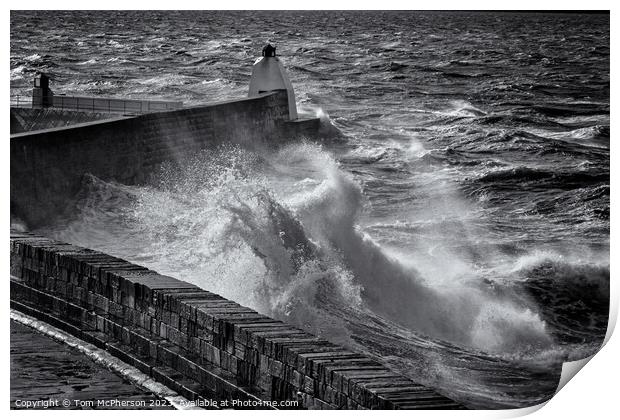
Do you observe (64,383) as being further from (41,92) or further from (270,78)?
(270,78)

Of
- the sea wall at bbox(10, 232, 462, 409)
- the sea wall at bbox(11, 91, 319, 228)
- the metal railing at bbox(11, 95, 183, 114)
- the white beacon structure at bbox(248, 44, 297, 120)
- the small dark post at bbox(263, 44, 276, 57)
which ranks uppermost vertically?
the small dark post at bbox(263, 44, 276, 57)

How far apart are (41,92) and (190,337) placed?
348cm

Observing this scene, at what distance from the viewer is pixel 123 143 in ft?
41.1

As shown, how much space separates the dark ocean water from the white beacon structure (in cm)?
14

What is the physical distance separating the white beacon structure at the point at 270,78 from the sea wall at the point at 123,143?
4.1 inches

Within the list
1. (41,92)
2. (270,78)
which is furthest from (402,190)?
(41,92)

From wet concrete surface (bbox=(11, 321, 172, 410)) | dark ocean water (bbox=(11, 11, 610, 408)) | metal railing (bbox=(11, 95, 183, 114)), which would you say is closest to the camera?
Answer: wet concrete surface (bbox=(11, 321, 172, 410))

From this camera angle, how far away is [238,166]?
1227cm

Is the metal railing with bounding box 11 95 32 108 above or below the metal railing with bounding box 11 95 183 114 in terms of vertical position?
above

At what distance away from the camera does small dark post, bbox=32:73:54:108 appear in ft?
31.2

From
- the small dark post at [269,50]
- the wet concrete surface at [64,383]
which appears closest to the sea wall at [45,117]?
the small dark post at [269,50]

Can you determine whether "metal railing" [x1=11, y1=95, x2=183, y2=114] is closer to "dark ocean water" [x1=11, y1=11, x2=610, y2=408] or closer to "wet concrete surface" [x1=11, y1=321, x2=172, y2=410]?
"dark ocean water" [x1=11, y1=11, x2=610, y2=408]

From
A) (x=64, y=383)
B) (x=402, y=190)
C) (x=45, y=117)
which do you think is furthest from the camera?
(x=45, y=117)

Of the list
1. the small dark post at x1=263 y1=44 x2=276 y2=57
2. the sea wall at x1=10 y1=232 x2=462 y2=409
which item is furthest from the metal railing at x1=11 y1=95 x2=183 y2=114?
the sea wall at x1=10 y1=232 x2=462 y2=409
